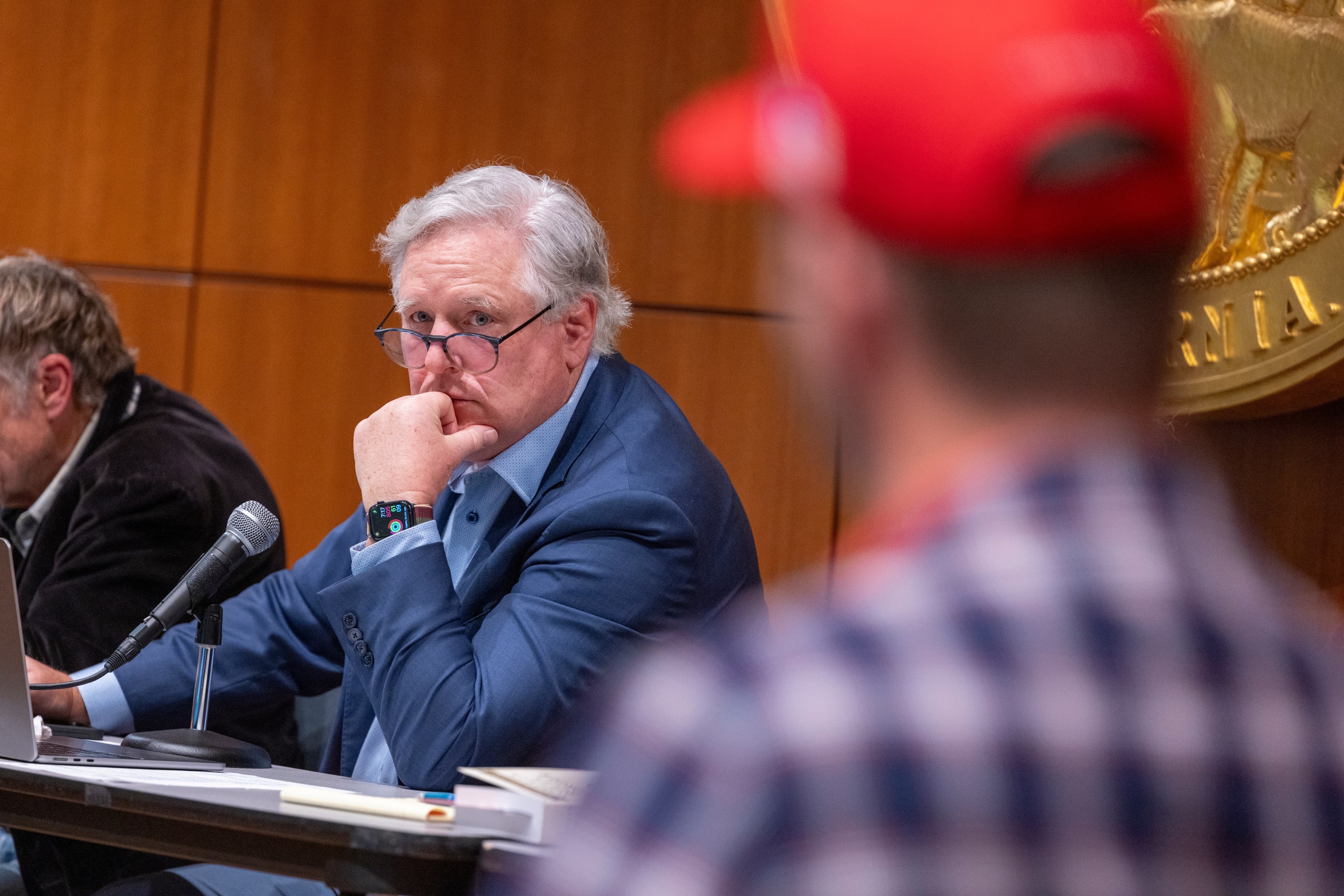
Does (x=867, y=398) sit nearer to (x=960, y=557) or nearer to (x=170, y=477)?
(x=960, y=557)

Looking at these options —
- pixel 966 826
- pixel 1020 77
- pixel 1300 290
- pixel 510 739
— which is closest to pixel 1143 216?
pixel 1020 77

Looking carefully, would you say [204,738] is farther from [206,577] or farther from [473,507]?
[473,507]

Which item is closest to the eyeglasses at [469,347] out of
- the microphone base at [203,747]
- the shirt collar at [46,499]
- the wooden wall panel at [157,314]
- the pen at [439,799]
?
the microphone base at [203,747]

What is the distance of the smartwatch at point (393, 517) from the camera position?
1710 millimetres

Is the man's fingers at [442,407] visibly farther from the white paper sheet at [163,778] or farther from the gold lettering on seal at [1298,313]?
the gold lettering on seal at [1298,313]

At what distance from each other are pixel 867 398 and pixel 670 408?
1448mm

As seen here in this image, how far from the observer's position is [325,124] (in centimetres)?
342

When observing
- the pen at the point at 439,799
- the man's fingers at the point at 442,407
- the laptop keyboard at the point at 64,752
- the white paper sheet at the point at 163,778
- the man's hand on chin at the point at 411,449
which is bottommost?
the laptop keyboard at the point at 64,752

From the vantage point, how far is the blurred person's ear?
2.41 meters

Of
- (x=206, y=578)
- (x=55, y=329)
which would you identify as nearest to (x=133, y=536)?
(x=55, y=329)

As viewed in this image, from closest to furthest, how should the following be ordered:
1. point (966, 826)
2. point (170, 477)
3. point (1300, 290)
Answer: point (966, 826), point (1300, 290), point (170, 477)

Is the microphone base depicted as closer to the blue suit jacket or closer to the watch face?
the blue suit jacket

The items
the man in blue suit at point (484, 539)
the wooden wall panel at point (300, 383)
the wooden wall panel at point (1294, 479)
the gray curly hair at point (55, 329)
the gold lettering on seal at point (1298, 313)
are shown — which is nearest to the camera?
the man in blue suit at point (484, 539)

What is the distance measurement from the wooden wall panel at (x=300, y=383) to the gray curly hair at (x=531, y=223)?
1.45 m
